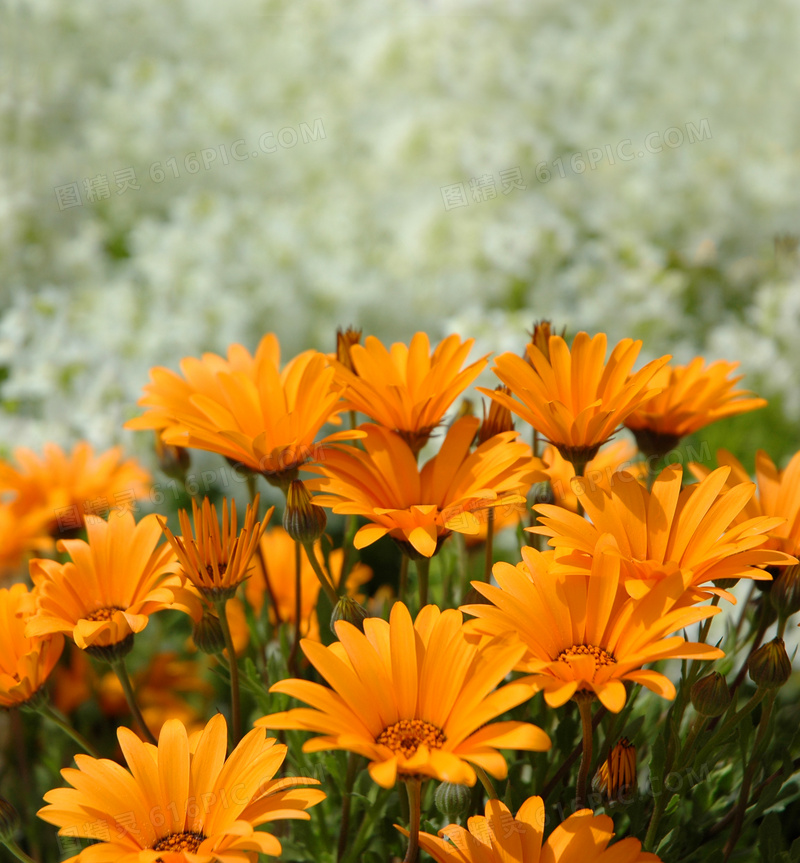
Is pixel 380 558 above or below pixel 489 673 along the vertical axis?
above

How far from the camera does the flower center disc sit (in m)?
0.43

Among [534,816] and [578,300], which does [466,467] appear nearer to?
[534,816]

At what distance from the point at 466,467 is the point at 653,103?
176 cm

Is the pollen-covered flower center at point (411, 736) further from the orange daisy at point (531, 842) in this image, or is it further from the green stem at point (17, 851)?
the green stem at point (17, 851)

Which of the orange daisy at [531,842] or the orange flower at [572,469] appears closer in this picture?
the orange daisy at [531,842]

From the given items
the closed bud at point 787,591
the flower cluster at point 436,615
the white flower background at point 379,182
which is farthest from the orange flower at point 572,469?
the white flower background at point 379,182

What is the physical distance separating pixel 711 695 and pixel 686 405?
24 centimetres

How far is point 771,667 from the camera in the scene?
46 cm

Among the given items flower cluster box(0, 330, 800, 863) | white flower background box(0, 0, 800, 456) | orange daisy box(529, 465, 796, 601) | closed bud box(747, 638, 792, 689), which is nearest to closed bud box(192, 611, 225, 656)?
flower cluster box(0, 330, 800, 863)

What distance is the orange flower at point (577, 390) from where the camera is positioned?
0.51m

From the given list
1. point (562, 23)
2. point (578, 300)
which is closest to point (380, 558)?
point (578, 300)

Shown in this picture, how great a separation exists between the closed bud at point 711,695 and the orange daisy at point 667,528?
50 millimetres

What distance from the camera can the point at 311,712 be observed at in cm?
39

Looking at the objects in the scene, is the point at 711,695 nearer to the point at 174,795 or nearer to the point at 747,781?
the point at 747,781
